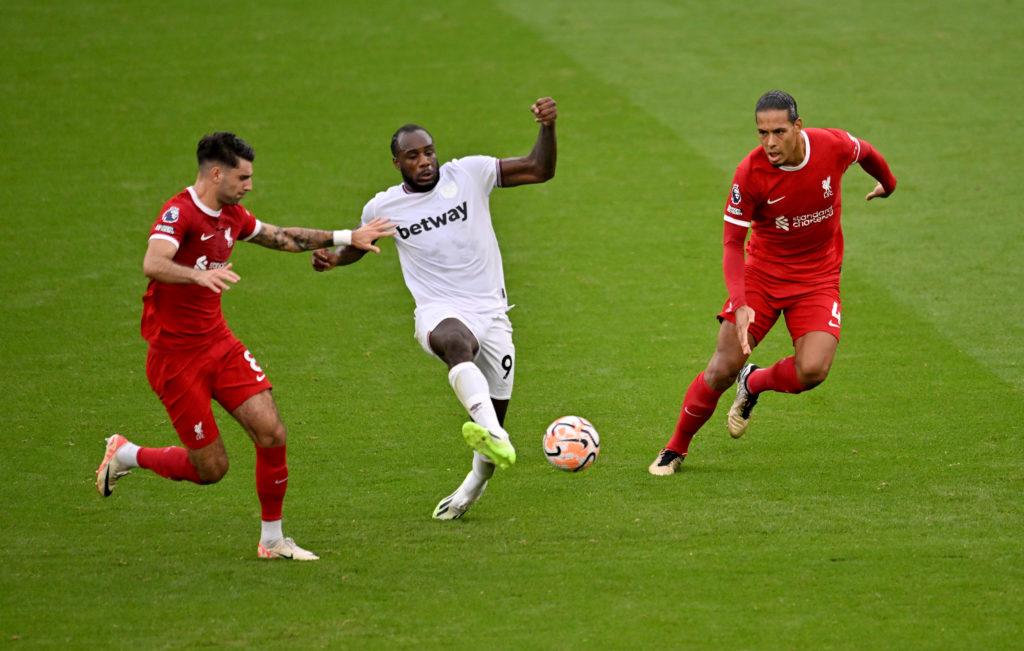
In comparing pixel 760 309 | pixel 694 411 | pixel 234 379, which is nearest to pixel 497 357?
pixel 694 411

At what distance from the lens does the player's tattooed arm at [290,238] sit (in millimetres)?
6910

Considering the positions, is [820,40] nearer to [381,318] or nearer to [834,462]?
[381,318]

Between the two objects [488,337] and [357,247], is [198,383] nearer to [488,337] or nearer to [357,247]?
[357,247]

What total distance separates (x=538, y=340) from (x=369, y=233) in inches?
151

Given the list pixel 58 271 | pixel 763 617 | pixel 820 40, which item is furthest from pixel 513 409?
pixel 820 40

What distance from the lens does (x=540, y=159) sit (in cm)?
734

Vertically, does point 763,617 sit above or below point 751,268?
below

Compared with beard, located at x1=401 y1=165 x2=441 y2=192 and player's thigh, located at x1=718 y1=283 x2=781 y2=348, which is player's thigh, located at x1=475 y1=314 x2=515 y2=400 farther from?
player's thigh, located at x1=718 y1=283 x2=781 y2=348

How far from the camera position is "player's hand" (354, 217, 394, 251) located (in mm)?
7000

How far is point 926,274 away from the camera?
11617 mm

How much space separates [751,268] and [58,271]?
7656 millimetres

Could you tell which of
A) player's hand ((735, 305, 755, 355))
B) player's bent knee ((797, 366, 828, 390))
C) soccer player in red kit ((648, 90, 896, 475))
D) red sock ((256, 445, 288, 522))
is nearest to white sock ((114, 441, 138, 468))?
red sock ((256, 445, 288, 522))

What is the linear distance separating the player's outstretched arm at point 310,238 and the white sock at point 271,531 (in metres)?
1.58

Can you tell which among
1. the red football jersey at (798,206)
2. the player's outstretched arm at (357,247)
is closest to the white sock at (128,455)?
the player's outstretched arm at (357,247)
